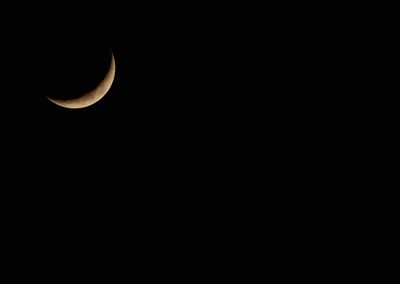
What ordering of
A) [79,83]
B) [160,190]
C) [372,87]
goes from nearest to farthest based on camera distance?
[79,83]
[372,87]
[160,190]

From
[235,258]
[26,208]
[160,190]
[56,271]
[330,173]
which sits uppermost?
[26,208]

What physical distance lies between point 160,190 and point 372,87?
12.3 feet

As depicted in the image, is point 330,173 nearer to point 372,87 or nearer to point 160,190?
point 372,87

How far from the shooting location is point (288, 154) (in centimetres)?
529

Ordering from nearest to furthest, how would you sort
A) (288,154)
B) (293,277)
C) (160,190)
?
(293,277) → (288,154) → (160,190)

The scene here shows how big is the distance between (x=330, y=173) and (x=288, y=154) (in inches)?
27.7

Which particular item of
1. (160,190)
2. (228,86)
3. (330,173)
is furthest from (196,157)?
(330,173)

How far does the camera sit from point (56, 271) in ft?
18.2

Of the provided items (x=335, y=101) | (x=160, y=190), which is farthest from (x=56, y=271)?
(x=335, y=101)

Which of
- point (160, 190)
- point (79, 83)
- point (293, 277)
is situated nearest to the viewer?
point (79, 83)

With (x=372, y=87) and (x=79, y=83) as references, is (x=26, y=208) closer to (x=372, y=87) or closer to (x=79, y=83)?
(x=79, y=83)

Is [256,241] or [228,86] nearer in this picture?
[228,86]

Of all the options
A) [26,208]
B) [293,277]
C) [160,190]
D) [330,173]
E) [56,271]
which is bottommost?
[293,277]

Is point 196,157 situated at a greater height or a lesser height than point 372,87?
greater
